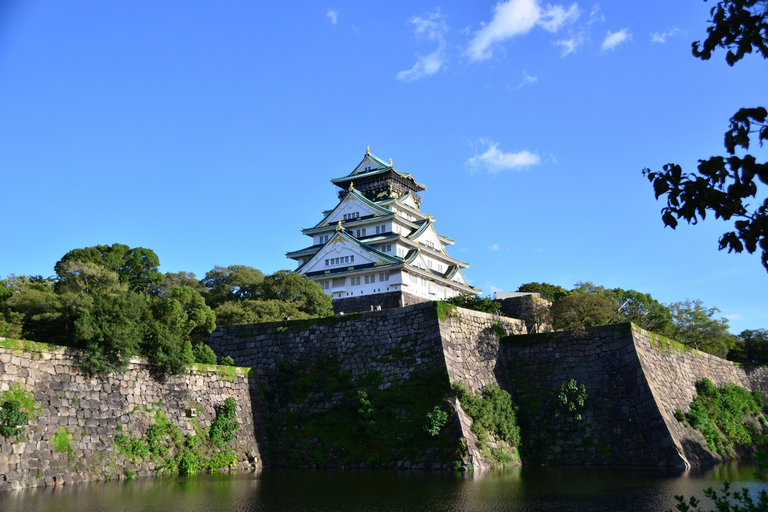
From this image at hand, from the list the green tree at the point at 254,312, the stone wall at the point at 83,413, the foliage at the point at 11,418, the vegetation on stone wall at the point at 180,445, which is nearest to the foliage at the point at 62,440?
the stone wall at the point at 83,413

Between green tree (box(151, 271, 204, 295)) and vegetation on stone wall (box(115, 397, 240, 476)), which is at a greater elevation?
green tree (box(151, 271, 204, 295))

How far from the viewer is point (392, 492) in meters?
15.5

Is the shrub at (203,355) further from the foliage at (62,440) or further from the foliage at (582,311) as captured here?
the foliage at (582,311)

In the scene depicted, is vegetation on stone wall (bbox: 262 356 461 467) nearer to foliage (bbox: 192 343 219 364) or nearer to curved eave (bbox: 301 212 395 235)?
foliage (bbox: 192 343 219 364)

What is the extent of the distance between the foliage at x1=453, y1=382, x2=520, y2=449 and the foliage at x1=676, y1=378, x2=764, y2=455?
631 centimetres

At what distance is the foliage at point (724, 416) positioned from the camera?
24.6 metres

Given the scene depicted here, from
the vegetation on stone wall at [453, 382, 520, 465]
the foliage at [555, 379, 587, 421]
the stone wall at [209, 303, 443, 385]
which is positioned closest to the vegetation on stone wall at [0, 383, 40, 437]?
the stone wall at [209, 303, 443, 385]

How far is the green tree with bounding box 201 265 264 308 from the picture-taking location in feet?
119

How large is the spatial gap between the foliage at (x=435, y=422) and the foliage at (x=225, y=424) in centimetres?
695

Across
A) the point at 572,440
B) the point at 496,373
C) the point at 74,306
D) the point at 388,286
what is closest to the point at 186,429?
the point at 74,306

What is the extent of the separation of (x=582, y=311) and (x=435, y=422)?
1041 cm

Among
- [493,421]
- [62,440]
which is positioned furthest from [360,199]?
[62,440]

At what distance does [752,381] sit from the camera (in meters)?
34.0

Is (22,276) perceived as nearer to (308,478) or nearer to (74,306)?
(74,306)
